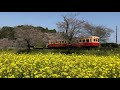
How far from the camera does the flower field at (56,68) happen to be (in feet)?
25.3

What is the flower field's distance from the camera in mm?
7715

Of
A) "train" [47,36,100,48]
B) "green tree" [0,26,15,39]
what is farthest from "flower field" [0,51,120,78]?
"train" [47,36,100,48]

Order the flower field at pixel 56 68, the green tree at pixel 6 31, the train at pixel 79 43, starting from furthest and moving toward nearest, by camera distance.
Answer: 1. the train at pixel 79 43
2. the green tree at pixel 6 31
3. the flower field at pixel 56 68

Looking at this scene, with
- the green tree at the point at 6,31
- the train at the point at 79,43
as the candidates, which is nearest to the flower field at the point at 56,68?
the green tree at the point at 6,31

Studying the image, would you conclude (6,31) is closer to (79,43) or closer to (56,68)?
(56,68)

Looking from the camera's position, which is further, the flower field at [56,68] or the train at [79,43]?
the train at [79,43]

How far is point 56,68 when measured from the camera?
8.30 metres

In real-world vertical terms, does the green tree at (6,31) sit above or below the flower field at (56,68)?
above

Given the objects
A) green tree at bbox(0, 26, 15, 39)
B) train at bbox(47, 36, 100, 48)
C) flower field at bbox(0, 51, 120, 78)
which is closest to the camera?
flower field at bbox(0, 51, 120, 78)

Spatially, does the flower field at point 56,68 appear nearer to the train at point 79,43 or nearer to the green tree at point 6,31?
the green tree at point 6,31

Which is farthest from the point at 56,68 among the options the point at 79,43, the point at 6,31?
the point at 79,43

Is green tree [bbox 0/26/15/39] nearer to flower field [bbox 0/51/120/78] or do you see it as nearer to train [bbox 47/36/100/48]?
flower field [bbox 0/51/120/78]
